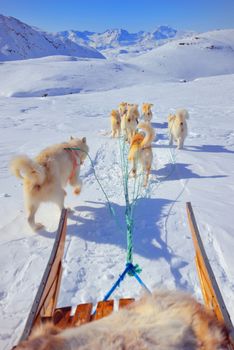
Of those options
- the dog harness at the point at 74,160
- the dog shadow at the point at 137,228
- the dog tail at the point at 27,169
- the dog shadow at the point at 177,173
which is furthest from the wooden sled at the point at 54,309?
the dog shadow at the point at 177,173

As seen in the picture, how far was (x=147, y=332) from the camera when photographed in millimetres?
1265

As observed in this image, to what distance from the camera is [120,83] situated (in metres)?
36.0

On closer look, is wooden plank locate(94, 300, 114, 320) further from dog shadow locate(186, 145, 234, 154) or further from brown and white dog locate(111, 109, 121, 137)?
brown and white dog locate(111, 109, 121, 137)

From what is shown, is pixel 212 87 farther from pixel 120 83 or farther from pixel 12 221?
pixel 12 221

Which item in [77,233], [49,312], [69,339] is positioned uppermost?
[69,339]

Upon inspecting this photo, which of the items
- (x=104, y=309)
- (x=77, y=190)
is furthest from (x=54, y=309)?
(x=77, y=190)

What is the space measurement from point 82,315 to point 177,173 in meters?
4.63

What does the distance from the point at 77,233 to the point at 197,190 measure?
2338 mm

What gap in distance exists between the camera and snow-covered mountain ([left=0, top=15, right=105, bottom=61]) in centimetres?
9703

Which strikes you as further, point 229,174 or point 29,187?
point 229,174

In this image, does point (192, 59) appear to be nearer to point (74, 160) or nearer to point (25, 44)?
point (25, 44)

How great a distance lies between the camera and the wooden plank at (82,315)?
193 cm

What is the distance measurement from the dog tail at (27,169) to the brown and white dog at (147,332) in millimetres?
2401

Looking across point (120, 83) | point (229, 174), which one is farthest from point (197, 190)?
point (120, 83)
